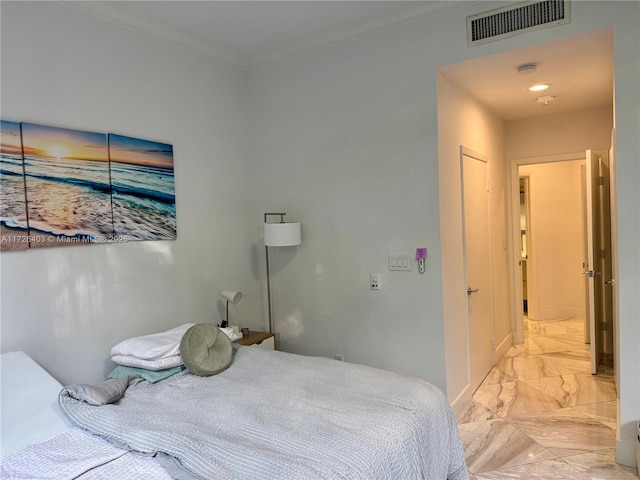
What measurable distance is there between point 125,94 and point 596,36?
2.81 meters

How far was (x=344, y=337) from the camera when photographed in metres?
3.39

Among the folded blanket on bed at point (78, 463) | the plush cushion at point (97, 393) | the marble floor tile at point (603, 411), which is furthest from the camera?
the marble floor tile at point (603, 411)

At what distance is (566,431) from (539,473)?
623 millimetres

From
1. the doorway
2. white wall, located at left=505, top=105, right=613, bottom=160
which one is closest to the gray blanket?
white wall, located at left=505, top=105, right=613, bottom=160

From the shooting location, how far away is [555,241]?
6051mm

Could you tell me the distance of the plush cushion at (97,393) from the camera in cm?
205

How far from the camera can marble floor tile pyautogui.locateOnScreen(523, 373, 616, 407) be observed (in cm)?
351

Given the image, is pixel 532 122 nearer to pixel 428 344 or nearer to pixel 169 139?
pixel 428 344

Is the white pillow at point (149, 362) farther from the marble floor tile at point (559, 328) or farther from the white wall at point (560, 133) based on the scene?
the marble floor tile at point (559, 328)

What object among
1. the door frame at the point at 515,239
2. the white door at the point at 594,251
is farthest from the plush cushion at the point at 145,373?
the door frame at the point at 515,239

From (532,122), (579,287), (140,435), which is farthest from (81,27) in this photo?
(579,287)

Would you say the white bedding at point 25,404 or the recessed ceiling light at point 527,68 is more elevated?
the recessed ceiling light at point 527,68

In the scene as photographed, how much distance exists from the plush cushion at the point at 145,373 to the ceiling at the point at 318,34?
208 centimetres

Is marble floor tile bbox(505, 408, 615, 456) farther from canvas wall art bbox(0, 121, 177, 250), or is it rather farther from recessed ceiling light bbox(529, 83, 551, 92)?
canvas wall art bbox(0, 121, 177, 250)
